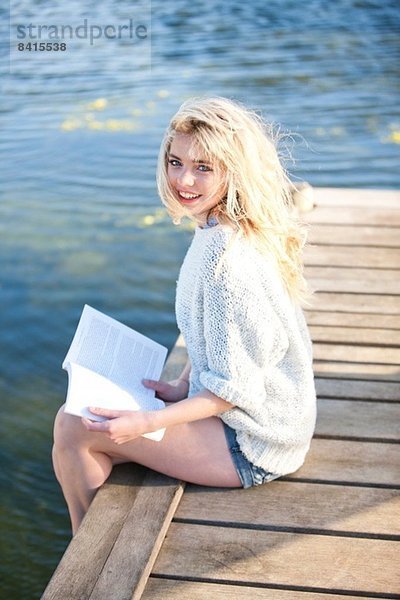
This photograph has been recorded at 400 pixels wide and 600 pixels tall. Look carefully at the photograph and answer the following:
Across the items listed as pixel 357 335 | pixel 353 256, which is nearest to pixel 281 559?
pixel 357 335

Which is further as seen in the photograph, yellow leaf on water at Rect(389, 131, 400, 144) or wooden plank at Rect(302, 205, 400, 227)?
yellow leaf on water at Rect(389, 131, 400, 144)

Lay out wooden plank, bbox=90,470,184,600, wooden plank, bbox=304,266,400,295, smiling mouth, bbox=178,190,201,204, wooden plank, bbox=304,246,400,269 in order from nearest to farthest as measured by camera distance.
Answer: wooden plank, bbox=90,470,184,600
smiling mouth, bbox=178,190,201,204
wooden plank, bbox=304,266,400,295
wooden plank, bbox=304,246,400,269

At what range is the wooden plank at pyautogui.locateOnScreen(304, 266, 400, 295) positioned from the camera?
3795mm

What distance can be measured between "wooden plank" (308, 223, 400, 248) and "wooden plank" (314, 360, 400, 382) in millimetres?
1229

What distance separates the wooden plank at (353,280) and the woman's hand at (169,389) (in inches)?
53.2

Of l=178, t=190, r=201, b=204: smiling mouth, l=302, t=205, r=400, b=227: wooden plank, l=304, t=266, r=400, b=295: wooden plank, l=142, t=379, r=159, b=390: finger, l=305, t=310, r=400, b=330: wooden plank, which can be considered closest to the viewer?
l=178, t=190, r=201, b=204: smiling mouth

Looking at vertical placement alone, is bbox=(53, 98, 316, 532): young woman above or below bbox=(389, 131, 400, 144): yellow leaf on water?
above

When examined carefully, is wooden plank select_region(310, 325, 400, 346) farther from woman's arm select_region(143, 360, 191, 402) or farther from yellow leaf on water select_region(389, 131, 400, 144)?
yellow leaf on water select_region(389, 131, 400, 144)

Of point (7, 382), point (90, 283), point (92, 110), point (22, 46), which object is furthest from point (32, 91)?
point (7, 382)

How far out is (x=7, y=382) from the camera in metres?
4.23

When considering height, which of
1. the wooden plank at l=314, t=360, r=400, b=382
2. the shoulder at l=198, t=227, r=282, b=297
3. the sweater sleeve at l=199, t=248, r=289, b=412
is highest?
the shoulder at l=198, t=227, r=282, b=297

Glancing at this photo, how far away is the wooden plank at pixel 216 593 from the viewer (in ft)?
6.68

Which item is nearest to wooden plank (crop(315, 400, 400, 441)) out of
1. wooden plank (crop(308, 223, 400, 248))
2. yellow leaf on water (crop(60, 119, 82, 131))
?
wooden plank (crop(308, 223, 400, 248))

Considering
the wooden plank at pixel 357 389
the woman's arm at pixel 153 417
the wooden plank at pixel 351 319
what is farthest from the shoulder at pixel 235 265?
the wooden plank at pixel 351 319
